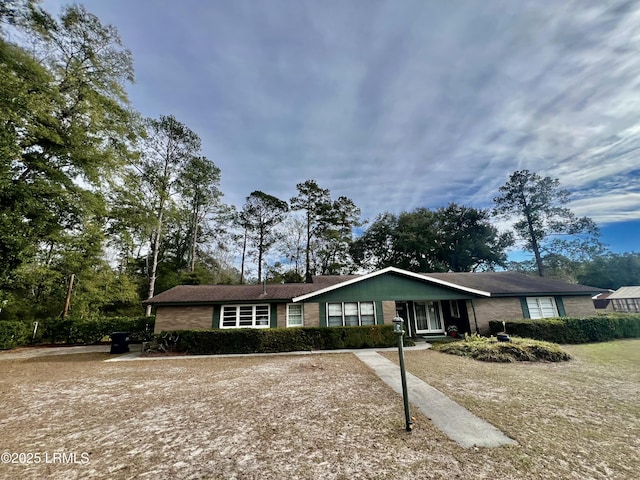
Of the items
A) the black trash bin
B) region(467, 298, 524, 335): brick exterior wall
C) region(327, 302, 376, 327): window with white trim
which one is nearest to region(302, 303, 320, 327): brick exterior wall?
region(327, 302, 376, 327): window with white trim

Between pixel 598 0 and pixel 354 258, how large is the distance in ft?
92.2

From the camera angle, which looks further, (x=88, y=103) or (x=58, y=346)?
(x=58, y=346)

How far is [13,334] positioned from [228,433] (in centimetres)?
1939

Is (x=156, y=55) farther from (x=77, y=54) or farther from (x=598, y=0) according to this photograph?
(x=598, y=0)

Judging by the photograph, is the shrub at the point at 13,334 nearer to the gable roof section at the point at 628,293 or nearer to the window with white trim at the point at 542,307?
the window with white trim at the point at 542,307

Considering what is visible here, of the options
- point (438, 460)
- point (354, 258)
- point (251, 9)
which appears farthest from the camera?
point (354, 258)

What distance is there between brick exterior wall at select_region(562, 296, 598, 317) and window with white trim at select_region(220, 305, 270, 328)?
17.4 m

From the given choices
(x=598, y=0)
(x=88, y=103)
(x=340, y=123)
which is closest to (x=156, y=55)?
(x=88, y=103)

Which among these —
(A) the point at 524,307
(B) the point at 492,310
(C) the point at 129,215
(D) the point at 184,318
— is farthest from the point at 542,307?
(C) the point at 129,215

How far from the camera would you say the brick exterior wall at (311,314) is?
570 inches

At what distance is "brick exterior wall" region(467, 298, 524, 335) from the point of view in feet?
47.0

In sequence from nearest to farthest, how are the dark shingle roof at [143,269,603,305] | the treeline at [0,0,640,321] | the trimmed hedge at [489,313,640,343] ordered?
the trimmed hedge at [489,313,640,343]
the treeline at [0,0,640,321]
the dark shingle roof at [143,269,603,305]

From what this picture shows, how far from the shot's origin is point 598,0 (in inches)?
301

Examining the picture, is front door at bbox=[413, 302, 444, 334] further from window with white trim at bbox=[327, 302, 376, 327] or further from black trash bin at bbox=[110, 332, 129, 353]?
black trash bin at bbox=[110, 332, 129, 353]
